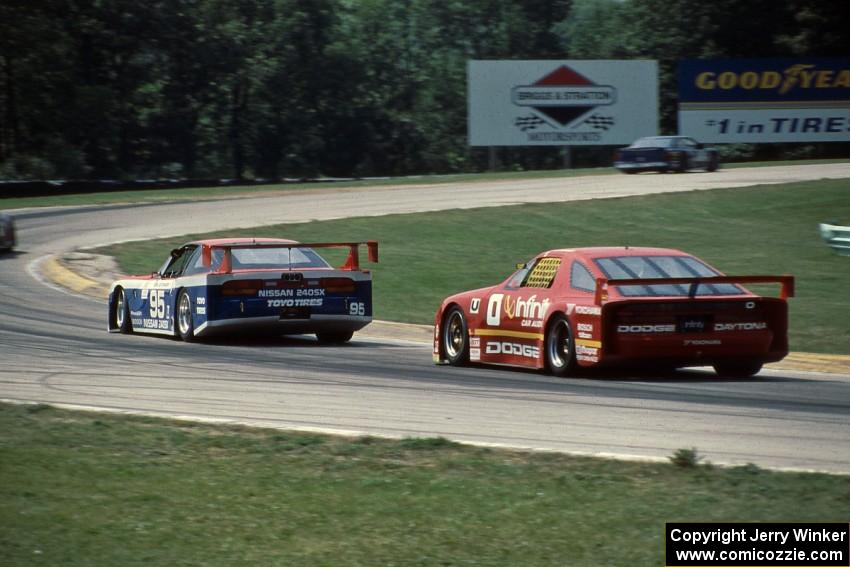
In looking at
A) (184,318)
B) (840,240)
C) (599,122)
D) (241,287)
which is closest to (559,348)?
(241,287)

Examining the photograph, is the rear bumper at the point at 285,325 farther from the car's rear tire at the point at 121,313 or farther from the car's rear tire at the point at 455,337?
the car's rear tire at the point at 455,337

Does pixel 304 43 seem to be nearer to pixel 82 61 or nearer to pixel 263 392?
pixel 82 61

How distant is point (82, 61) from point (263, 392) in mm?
62531

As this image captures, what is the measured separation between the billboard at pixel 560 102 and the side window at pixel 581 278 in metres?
48.6

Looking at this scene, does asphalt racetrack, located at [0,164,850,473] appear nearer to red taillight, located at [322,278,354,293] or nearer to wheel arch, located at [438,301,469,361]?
wheel arch, located at [438,301,469,361]

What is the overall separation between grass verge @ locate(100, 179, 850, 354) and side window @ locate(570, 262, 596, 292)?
132 inches

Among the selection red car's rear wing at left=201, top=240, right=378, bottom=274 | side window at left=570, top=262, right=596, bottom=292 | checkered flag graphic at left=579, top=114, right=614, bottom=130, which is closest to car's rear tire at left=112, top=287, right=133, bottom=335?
red car's rear wing at left=201, top=240, right=378, bottom=274

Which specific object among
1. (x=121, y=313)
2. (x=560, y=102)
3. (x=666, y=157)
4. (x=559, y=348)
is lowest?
(x=121, y=313)

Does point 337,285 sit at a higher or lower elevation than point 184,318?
higher

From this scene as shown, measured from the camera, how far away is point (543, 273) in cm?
1362

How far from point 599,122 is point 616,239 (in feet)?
118

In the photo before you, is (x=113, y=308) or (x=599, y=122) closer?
(x=113, y=308)

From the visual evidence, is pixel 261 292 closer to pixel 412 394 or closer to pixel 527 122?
pixel 412 394

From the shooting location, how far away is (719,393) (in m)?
11.4
